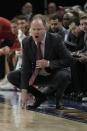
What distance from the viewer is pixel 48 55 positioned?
6.03 m

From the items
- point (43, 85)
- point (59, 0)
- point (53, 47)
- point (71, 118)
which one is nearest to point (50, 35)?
point (53, 47)

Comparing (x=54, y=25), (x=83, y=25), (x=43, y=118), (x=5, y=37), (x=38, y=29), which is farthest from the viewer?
(x=5, y=37)

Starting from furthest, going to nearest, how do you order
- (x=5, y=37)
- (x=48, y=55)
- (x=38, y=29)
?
(x=5, y=37), (x=48, y=55), (x=38, y=29)

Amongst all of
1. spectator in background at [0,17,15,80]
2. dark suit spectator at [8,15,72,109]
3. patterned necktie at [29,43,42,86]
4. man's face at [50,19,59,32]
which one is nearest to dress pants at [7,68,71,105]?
dark suit spectator at [8,15,72,109]

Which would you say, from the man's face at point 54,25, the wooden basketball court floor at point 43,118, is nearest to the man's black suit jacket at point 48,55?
the wooden basketball court floor at point 43,118

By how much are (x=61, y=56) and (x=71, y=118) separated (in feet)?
2.97

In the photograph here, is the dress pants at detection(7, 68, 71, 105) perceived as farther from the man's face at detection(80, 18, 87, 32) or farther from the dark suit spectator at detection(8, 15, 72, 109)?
the man's face at detection(80, 18, 87, 32)

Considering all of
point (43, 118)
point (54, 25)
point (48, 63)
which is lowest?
point (43, 118)

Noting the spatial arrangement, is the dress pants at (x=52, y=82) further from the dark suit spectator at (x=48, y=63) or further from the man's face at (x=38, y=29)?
the man's face at (x=38, y=29)

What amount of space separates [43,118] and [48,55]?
2.97ft

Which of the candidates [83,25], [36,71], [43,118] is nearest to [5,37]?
[83,25]

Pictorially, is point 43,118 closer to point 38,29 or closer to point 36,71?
point 36,71

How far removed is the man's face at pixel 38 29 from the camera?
227 inches

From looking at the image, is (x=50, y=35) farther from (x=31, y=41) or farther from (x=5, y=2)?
(x=5, y=2)
